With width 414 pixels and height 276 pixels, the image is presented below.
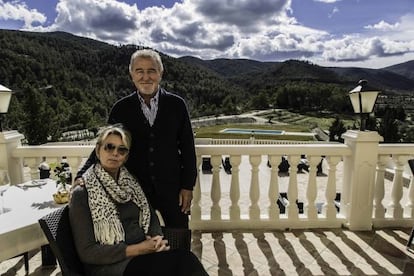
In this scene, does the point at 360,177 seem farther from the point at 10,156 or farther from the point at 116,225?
the point at 10,156

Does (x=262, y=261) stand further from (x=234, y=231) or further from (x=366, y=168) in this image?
(x=366, y=168)

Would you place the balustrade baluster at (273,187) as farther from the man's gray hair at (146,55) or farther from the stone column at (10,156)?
the stone column at (10,156)

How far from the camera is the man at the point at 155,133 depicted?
1737mm

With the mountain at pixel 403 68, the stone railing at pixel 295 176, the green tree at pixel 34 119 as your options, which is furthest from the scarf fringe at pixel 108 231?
the mountain at pixel 403 68

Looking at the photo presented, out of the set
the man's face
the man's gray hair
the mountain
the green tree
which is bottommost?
the green tree

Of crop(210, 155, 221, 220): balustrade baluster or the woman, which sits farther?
crop(210, 155, 221, 220): balustrade baluster

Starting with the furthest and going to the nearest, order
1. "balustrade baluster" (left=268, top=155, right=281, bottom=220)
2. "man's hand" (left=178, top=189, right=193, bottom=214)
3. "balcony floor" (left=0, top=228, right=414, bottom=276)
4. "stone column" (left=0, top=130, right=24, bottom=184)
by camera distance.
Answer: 1. "balustrade baluster" (left=268, top=155, right=281, bottom=220)
2. "stone column" (left=0, top=130, right=24, bottom=184)
3. "balcony floor" (left=0, top=228, right=414, bottom=276)
4. "man's hand" (left=178, top=189, right=193, bottom=214)

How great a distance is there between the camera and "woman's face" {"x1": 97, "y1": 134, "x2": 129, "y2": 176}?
1453mm

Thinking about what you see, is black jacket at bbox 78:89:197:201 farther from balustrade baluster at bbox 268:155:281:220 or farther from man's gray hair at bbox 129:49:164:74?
balustrade baluster at bbox 268:155:281:220

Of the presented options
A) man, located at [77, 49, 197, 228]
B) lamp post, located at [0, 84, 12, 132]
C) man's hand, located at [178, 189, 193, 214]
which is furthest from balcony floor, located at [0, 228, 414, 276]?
lamp post, located at [0, 84, 12, 132]

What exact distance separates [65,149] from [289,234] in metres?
2.17

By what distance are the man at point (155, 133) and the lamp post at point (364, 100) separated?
175 centimetres

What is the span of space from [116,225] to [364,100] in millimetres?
2392

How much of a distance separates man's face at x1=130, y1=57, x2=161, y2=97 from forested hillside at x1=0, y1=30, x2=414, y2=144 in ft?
126
